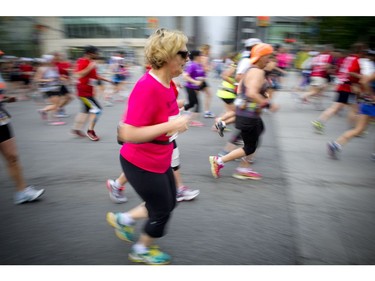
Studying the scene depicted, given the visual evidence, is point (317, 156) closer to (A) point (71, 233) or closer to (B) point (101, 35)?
(A) point (71, 233)

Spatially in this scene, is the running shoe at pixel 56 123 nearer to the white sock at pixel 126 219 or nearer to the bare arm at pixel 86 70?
the bare arm at pixel 86 70

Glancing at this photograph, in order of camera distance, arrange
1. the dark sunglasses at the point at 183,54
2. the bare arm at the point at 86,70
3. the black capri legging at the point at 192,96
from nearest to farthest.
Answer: the dark sunglasses at the point at 183,54, the bare arm at the point at 86,70, the black capri legging at the point at 192,96

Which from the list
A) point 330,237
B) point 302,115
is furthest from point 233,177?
point 302,115

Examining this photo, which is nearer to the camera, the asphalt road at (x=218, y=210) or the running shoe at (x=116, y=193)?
the asphalt road at (x=218, y=210)

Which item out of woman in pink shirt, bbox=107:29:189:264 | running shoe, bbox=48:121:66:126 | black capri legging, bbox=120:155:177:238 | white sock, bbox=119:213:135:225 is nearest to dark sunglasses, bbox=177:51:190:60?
woman in pink shirt, bbox=107:29:189:264

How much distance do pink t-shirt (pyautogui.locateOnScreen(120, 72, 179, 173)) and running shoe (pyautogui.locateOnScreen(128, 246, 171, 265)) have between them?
2.47ft

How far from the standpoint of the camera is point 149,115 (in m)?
1.79

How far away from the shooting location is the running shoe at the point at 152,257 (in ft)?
7.68

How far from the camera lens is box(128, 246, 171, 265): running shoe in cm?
234

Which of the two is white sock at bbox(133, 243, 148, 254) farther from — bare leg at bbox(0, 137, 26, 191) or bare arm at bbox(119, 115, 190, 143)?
bare leg at bbox(0, 137, 26, 191)

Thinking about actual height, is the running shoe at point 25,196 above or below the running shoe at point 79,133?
above

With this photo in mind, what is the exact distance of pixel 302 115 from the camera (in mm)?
8070

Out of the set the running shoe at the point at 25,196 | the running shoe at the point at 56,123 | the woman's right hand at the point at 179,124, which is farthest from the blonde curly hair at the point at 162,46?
the running shoe at the point at 56,123

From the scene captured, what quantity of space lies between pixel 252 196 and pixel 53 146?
12.8 ft
